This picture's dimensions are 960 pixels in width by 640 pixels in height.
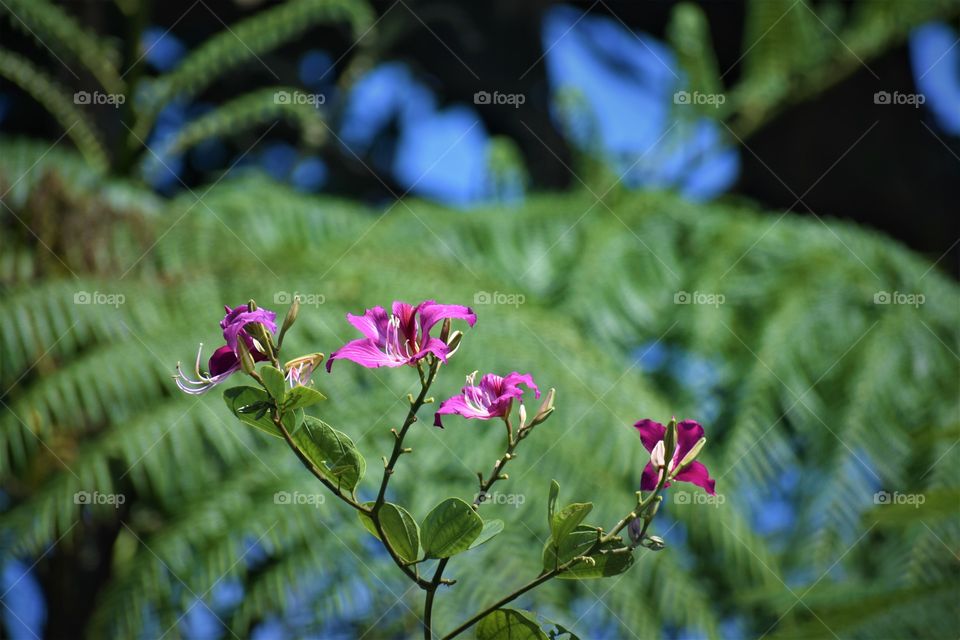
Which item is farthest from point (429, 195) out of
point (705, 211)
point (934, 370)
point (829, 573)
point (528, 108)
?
point (829, 573)

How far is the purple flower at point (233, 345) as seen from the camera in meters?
0.44

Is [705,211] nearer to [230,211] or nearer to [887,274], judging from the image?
[887,274]

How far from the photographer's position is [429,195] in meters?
3.29

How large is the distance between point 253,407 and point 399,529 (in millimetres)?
81

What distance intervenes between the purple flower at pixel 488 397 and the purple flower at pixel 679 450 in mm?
60

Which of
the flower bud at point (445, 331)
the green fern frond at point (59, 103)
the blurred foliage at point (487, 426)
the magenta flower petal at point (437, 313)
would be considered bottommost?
the blurred foliage at point (487, 426)

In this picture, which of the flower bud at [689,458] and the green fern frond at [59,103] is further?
the green fern frond at [59,103]

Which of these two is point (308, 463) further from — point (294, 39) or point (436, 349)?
point (294, 39)

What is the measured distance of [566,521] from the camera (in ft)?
1.48

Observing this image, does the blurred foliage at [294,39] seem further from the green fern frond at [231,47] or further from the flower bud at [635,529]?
the flower bud at [635,529]

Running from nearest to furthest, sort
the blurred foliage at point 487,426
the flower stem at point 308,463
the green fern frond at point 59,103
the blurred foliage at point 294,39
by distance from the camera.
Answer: the flower stem at point 308,463, the blurred foliage at point 487,426, the green fern frond at point 59,103, the blurred foliage at point 294,39

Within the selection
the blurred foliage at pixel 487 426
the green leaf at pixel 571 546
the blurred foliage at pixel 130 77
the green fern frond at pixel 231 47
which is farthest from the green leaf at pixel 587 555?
the green fern frond at pixel 231 47

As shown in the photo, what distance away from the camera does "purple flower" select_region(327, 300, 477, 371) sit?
0.46 meters

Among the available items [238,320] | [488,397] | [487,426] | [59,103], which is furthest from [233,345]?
[59,103]
